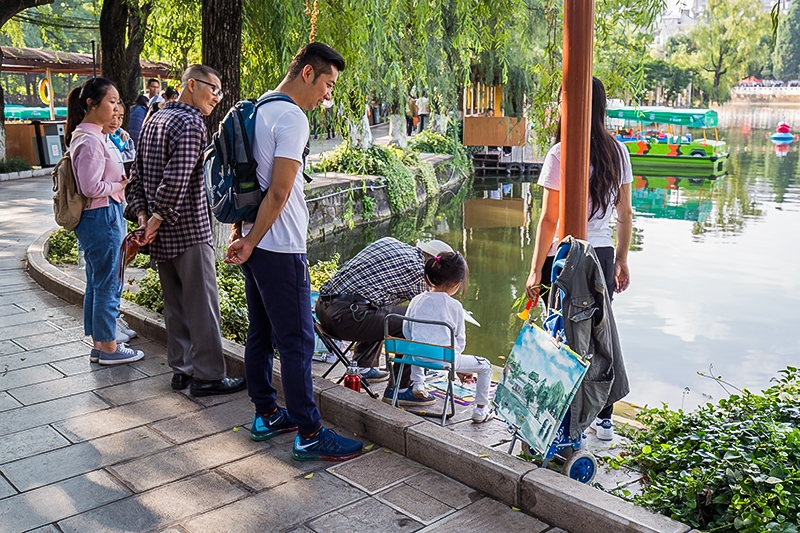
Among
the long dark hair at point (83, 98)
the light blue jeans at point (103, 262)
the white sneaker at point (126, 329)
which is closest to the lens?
the long dark hair at point (83, 98)

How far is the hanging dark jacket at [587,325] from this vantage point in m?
3.35

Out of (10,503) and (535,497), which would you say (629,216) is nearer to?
(535,497)

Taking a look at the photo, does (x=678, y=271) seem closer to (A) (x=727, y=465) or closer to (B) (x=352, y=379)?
(B) (x=352, y=379)

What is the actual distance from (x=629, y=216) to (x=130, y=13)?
9255 millimetres

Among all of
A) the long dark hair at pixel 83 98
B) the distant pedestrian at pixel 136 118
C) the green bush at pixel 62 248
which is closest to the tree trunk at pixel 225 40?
the long dark hair at pixel 83 98

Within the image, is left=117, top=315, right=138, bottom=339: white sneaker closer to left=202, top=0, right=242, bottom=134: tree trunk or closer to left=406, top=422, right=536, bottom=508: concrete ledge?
left=202, top=0, right=242, bottom=134: tree trunk

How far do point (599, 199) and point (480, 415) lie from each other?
134cm

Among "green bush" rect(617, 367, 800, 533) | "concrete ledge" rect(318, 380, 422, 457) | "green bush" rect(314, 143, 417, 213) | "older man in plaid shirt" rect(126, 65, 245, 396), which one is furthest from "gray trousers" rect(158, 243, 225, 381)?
"green bush" rect(314, 143, 417, 213)

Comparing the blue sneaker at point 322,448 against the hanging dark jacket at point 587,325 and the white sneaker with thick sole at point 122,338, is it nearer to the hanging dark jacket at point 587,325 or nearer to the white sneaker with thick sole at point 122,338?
the hanging dark jacket at point 587,325

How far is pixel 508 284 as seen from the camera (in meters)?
12.6

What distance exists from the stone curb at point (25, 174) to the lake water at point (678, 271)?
7282 millimetres

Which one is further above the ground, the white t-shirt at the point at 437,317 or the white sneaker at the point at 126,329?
the white t-shirt at the point at 437,317

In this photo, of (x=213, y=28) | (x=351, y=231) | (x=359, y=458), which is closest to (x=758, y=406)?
(x=359, y=458)

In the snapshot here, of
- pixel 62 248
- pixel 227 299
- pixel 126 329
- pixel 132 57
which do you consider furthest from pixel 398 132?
pixel 126 329
